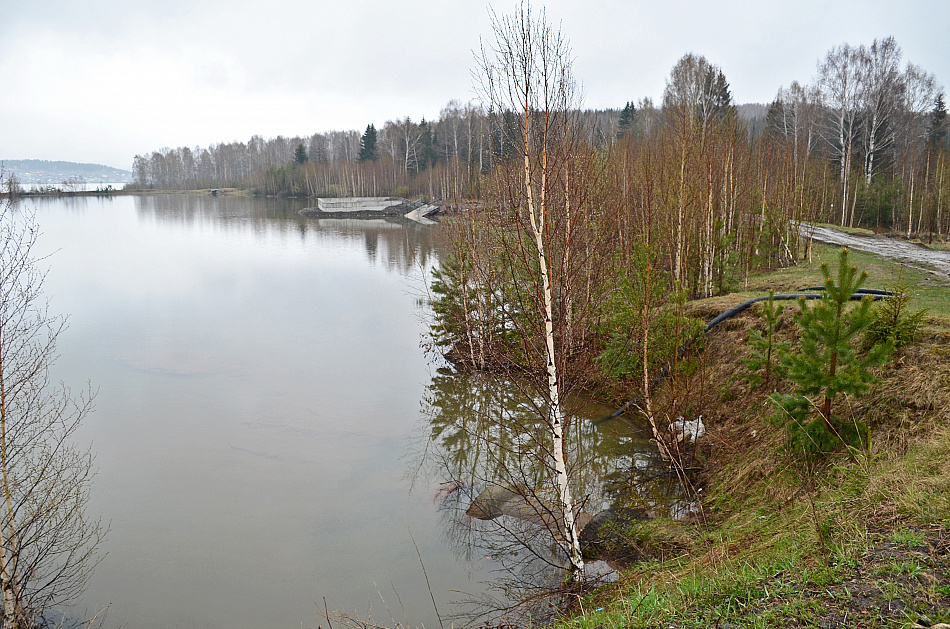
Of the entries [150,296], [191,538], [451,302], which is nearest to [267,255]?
[150,296]

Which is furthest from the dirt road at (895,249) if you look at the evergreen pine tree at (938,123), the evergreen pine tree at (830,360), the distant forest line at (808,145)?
the evergreen pine tree at (938,123)

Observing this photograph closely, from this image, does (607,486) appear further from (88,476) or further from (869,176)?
(869,176)

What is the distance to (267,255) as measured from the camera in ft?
124

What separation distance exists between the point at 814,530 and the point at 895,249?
1784 centimetres

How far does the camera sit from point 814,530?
511 centimetres

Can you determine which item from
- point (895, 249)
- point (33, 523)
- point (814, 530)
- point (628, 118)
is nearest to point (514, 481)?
point (814, 530)

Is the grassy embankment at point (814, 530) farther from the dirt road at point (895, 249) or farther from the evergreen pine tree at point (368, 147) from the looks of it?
the evergreen pine tree at point (368, 147)

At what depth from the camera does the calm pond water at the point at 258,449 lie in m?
8.26

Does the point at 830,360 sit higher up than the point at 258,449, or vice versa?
the point at 830,360

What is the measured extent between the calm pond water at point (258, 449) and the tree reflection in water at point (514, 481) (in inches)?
12.5

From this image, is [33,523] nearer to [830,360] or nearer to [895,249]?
[830,360]

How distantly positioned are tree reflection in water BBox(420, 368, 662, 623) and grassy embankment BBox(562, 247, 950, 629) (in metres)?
1.14

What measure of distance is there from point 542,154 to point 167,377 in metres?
14.0

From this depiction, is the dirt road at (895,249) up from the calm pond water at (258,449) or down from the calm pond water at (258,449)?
up
